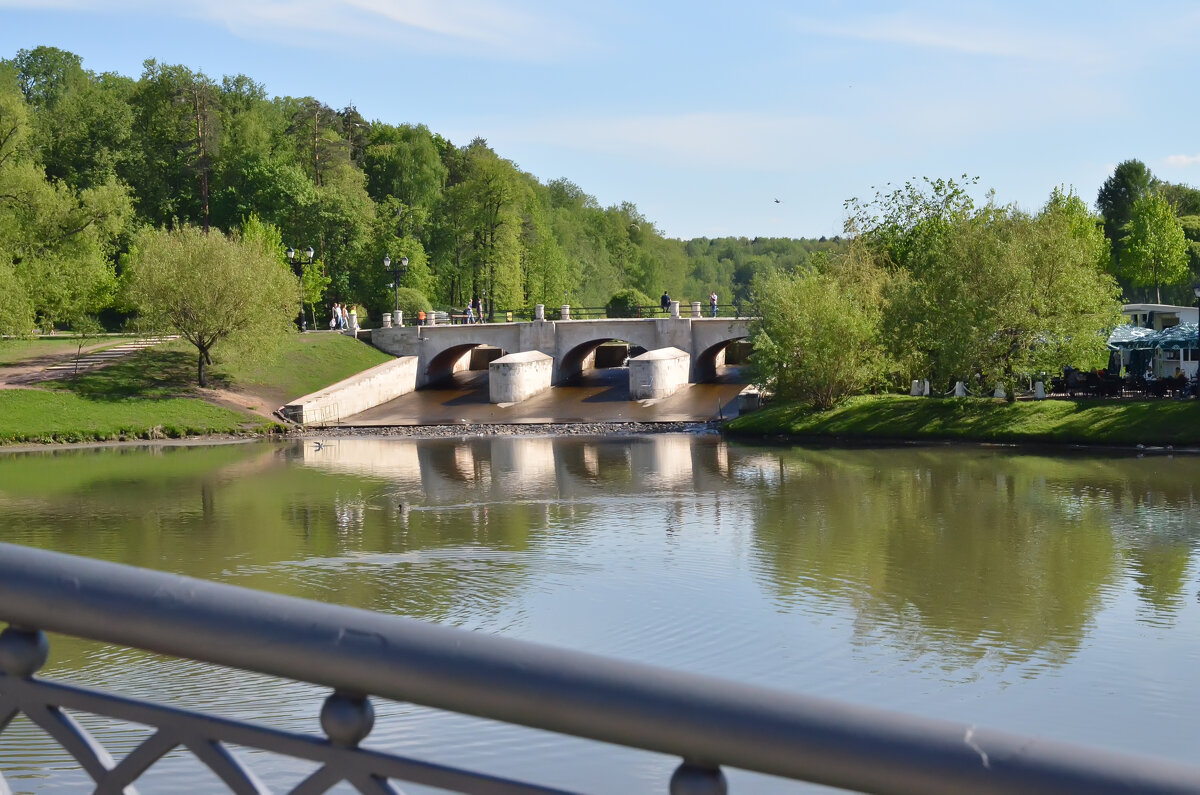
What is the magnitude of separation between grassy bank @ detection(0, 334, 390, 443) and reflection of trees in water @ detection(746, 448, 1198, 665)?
20698 millimetres

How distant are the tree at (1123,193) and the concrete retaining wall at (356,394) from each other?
166 feet

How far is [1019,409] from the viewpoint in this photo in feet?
115

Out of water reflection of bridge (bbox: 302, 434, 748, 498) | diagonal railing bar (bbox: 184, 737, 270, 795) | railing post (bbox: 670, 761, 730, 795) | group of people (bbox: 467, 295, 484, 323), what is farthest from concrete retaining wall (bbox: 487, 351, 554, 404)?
railing post (bbox: 670, 761, 730, 795)

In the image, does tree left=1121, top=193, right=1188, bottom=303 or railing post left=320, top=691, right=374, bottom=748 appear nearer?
railing post left=320, top=691, right=374, bottom=748

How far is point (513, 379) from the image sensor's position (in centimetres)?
4734

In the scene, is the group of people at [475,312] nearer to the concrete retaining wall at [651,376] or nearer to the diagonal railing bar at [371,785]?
the concrete retaining wall at [651,376]

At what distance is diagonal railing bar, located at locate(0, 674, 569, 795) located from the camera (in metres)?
1.72

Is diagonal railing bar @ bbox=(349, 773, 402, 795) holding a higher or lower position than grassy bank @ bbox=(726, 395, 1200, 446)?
higher

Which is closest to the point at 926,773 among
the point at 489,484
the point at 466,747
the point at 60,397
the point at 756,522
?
the point at 466,747

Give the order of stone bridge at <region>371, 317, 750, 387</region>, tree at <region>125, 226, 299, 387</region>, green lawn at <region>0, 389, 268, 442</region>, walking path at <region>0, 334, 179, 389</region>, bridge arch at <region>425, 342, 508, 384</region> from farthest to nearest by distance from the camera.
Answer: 1. bridge arch at <region>425, 342, 508, 384</region>
2. stone bridge at <region>371, 317, 750, 387</region>
3. tree at <region>125, 226, 299, 387</region>
4. walking path at <region>0, 334, 179, 389</region>
5. green lawn at <region>0, 389, 268, 442</region>

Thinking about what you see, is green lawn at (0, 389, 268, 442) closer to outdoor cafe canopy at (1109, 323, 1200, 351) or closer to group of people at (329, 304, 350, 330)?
group of people at (329, 304, 350, 330)

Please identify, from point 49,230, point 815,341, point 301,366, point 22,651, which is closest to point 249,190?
point 49,230

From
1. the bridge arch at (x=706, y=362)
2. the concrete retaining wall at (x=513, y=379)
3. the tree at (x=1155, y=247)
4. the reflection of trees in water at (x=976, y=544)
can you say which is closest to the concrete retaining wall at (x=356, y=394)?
the concrete retaining wall at (x=513, y=379)

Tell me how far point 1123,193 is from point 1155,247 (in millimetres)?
16374
